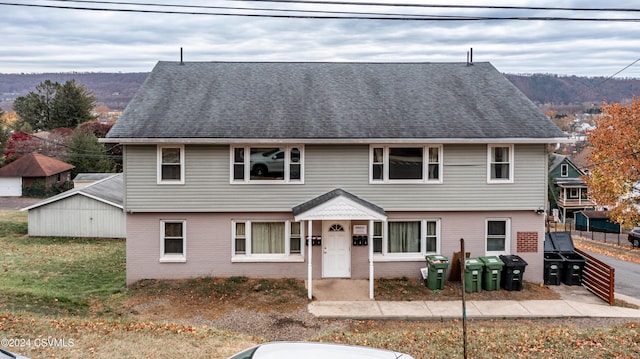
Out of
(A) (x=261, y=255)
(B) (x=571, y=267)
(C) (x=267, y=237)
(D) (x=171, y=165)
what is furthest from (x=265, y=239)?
(B) (x=571, y=267)

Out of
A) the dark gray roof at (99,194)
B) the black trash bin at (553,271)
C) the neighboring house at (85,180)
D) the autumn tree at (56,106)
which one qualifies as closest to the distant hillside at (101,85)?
the autumn tree at (56,106)

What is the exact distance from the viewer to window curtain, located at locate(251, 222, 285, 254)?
56.1ft

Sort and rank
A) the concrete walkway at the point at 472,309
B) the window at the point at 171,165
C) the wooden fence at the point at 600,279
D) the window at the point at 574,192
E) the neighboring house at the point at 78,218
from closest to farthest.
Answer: the concrete walkway at the point at 472,309 < the wooden fence at the point at 600,279 < the window at the point at 171,165 < the neighboring house at the point at 78,218 < the window at the point at 574,192

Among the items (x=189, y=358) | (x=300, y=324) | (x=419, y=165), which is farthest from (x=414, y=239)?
(x=189, y=358)

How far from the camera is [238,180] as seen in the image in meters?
16.8

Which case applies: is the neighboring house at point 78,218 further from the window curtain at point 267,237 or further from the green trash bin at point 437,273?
the green trash bin at point 437,273

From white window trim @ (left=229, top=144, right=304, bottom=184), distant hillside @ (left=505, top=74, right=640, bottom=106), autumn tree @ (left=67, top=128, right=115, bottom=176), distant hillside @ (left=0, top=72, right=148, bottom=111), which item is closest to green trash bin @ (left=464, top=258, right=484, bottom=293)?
white window trim @ (left=229, top=144, right=304, bottom=184)

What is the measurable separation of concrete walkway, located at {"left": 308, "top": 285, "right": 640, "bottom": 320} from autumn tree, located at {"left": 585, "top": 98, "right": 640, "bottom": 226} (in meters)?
23.1

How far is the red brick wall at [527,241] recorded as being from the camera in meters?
17.2

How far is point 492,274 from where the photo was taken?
1605 centimetres

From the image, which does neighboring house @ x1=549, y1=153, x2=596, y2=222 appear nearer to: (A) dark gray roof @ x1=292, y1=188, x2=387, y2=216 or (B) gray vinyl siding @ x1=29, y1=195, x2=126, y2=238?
(B) gray vinyl siding @ x1=29, y1=195, x2=126, y2=238

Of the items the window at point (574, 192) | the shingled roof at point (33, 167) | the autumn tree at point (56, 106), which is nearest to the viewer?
the shingled roof at point (33, 167)

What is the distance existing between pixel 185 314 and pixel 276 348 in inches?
321

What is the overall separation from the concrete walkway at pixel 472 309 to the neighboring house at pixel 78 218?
18.1 metres
